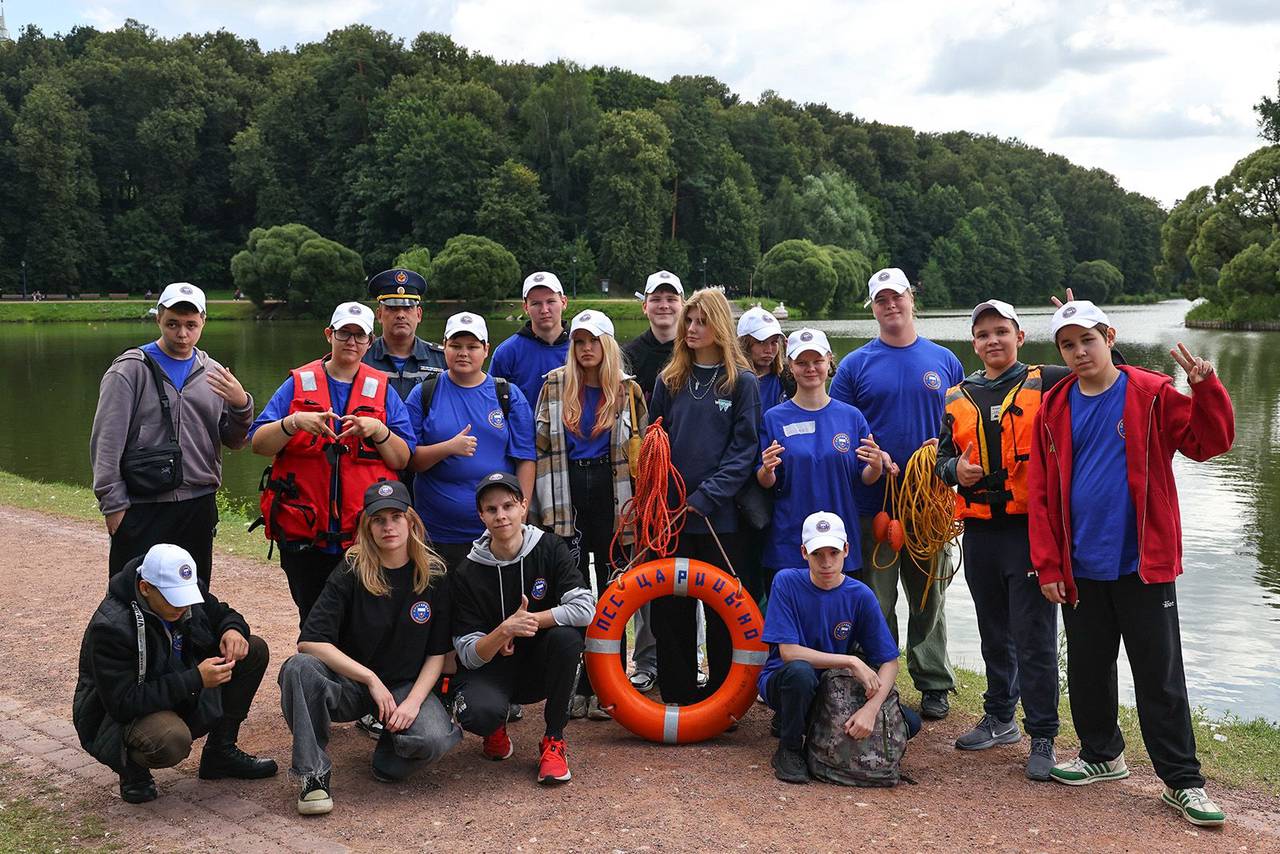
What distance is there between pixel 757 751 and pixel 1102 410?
208cm

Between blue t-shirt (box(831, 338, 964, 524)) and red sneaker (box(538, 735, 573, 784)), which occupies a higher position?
blue t-shirt (box(831, 338, 964, 524))

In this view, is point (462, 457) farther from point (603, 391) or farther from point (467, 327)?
point (603, 391)

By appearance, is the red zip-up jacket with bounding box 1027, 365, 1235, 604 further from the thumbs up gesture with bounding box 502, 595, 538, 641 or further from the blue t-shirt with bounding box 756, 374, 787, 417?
the thumbs up gesture with bounding box 502, 595, 538, 641

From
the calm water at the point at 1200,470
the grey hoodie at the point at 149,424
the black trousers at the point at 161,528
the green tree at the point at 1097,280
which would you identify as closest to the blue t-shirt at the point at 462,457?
the grey hoodie at the point at 149,424

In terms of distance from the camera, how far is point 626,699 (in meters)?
5.23

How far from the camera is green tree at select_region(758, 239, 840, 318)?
6875 centimetres

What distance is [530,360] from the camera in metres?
6.04

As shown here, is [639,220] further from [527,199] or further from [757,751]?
[757,751]

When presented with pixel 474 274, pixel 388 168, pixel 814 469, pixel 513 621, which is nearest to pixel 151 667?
pixel 513 621

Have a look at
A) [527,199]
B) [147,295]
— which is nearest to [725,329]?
[527,199]

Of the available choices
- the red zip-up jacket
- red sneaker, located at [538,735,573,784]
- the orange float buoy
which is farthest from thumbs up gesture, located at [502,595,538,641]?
the red zip-up jacket

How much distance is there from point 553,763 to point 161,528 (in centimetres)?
201

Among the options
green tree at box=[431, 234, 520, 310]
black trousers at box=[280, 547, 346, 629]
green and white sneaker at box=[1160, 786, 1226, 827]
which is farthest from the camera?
green tree at box=[431, 234, 520, 310]

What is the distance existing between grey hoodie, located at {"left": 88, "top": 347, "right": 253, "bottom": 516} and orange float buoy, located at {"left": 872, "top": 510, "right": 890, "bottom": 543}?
292cm
